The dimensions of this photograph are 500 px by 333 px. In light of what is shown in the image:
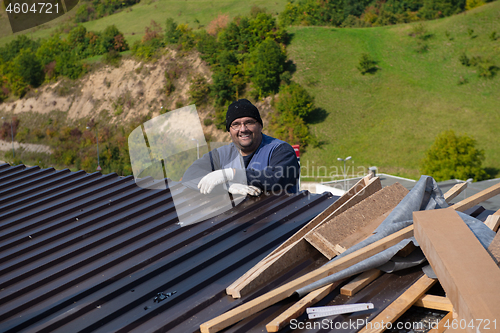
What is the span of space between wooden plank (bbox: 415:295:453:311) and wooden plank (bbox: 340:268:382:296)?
1.32ft

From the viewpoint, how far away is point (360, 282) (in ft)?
10.0

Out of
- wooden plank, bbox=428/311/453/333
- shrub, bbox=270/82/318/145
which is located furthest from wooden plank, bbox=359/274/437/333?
shrub, bbox=270/82/318/145

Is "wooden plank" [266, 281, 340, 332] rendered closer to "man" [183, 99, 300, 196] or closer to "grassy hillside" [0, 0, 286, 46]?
"man" [183, 99, 300, 196]

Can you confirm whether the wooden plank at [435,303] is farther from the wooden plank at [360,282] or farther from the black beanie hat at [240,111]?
the black beanie hat at [240,111]

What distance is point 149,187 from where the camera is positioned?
580 cm

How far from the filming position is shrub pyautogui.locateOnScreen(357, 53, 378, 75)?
4750 cm

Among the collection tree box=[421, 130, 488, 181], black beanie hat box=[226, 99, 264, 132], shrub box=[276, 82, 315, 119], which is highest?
black beanie hat box=[226, 99, 264, 132]

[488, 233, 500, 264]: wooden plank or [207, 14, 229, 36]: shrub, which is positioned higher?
[207, 14, 229, 36]: shrub

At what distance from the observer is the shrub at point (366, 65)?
47.5m

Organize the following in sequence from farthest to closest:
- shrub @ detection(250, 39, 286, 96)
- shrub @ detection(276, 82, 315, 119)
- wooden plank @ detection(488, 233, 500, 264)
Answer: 1. shrub @ detection(250, 39, 286, 96)
2. shrub @ detection(276, 82, 315, 119)
3. wooden plank @ detection(488, 233, 500, 264)

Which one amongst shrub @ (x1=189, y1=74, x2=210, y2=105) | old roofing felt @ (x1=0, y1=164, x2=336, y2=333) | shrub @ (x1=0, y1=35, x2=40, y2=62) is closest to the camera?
old roofing felt @ (x1=0, y1=164, x2=336, y2=333)

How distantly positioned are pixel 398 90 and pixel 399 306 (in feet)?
152

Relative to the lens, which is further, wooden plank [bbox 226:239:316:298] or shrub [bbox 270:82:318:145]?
shrub [bbox 270:82:318:145]

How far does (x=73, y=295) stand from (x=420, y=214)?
287 cm
